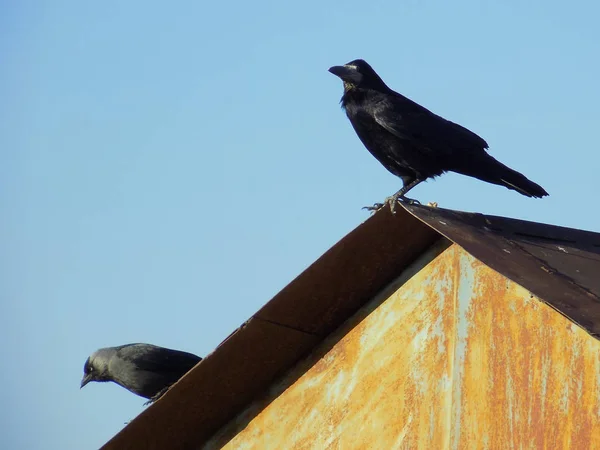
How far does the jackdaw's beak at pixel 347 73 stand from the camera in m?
9.77

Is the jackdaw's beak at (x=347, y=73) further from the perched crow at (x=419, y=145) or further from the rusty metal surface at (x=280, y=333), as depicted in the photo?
the rusty metal surface at (x=280, y=333)

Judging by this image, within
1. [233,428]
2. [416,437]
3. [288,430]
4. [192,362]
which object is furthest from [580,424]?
[192,362]

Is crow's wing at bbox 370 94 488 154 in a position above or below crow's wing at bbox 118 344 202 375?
below

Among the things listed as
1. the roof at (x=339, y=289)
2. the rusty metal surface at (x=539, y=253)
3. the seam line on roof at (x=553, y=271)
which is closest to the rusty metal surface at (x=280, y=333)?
the roof at (x=339, y=289)

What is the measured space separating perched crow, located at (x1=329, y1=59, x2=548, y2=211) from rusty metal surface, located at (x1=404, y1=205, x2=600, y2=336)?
7.18ft

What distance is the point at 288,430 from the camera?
6.64 m

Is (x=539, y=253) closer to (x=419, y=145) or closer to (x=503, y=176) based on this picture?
(x=503, y=176)

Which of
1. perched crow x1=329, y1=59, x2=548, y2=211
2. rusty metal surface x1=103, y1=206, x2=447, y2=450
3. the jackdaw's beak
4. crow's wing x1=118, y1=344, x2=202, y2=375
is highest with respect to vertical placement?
the jackdaw's beak

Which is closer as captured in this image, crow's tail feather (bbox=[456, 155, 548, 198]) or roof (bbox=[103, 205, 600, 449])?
roof (bbox=[103, 205, 600, 449])

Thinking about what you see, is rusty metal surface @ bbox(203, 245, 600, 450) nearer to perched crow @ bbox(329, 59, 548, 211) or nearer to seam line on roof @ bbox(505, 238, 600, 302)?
seam line on roof @ bbox(505, 238, 600, 302)

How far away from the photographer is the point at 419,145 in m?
8.96

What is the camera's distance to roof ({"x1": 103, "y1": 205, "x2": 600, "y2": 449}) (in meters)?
5.82

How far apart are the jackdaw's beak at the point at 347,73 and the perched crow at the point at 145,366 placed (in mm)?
3408

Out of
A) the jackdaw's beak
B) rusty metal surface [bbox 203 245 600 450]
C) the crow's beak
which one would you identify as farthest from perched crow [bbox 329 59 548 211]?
the crow's beak
